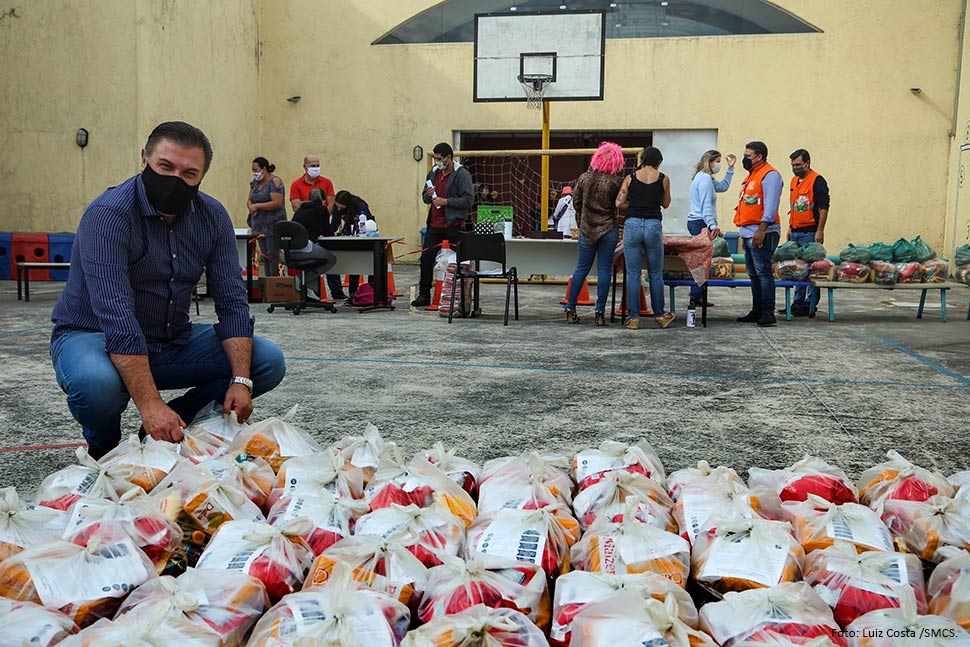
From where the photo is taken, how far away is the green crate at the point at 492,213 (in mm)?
18062

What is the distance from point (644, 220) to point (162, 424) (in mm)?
5948

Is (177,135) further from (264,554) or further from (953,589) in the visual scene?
(953,589)

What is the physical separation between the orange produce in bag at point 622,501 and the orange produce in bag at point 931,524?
0.52 metres

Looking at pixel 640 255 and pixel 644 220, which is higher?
pixel 644 220

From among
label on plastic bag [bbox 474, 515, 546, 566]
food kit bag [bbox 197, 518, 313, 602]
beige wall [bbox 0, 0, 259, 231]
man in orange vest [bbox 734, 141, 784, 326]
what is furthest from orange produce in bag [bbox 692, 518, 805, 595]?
beige wall [bbox 0, 0, 259, 231]

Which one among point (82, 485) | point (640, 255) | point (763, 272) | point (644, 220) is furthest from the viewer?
point (763, 272)

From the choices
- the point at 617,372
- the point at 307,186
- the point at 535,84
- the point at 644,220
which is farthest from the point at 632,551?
the point at 535,84

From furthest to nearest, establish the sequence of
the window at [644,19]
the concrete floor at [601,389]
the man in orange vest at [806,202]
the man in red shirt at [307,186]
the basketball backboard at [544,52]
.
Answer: the window at [644,19], the basketball backboard at [544,52], the man in red shirt at [307,186], the man in orange vest at [806,202], the concrete floor at [601,389]

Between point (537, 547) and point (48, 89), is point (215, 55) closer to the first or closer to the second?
point (48, 89)

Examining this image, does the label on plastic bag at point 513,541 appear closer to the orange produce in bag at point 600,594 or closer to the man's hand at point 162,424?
A: the orange produce in bag at point 600,594

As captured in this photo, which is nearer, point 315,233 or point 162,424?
point 162,424

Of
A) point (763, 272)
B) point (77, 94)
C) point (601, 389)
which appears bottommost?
point (601, 389)

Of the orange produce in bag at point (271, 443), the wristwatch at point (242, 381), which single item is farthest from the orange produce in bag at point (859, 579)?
the wristwatch at point (242, 381)

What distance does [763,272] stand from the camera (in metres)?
8.37
